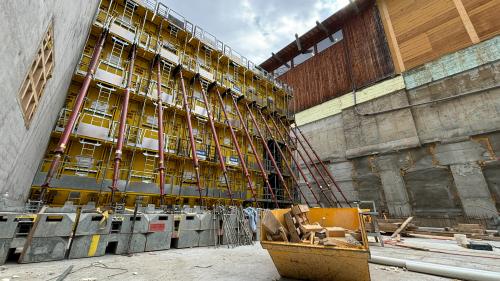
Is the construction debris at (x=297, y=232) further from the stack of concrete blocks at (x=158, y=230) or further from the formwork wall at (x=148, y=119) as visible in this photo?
the formwork wall at (x=148, y=119)

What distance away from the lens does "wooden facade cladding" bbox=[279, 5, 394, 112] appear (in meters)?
21.2

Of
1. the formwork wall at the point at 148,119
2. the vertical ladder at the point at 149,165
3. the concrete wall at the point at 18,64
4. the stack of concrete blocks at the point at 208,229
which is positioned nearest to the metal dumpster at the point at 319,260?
the stack of concrete blocks at the point at 208,229

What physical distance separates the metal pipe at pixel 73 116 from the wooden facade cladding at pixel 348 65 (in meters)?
21.1

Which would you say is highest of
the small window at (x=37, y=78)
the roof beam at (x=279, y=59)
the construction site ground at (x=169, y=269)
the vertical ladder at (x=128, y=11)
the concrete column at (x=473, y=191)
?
the roof beam at (x=279, y=59)

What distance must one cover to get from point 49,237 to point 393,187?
20.8 metres

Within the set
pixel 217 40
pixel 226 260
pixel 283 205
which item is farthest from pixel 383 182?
pixel 217 40

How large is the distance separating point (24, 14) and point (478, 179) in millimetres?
22715

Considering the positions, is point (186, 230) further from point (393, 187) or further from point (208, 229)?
point (393, 187)

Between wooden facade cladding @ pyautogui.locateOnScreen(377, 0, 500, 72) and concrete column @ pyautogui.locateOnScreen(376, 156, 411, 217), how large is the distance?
8.89 m

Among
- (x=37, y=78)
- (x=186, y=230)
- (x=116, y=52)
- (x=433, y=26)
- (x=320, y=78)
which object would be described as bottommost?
(x=186, y=230)

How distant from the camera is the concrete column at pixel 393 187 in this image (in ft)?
54.3

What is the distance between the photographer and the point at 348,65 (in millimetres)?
23031

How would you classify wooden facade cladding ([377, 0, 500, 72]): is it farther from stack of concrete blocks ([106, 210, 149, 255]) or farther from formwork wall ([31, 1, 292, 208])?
stack of concrete blocks ([106, 210, 149, 255])

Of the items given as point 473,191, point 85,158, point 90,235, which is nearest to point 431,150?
point 473,191
